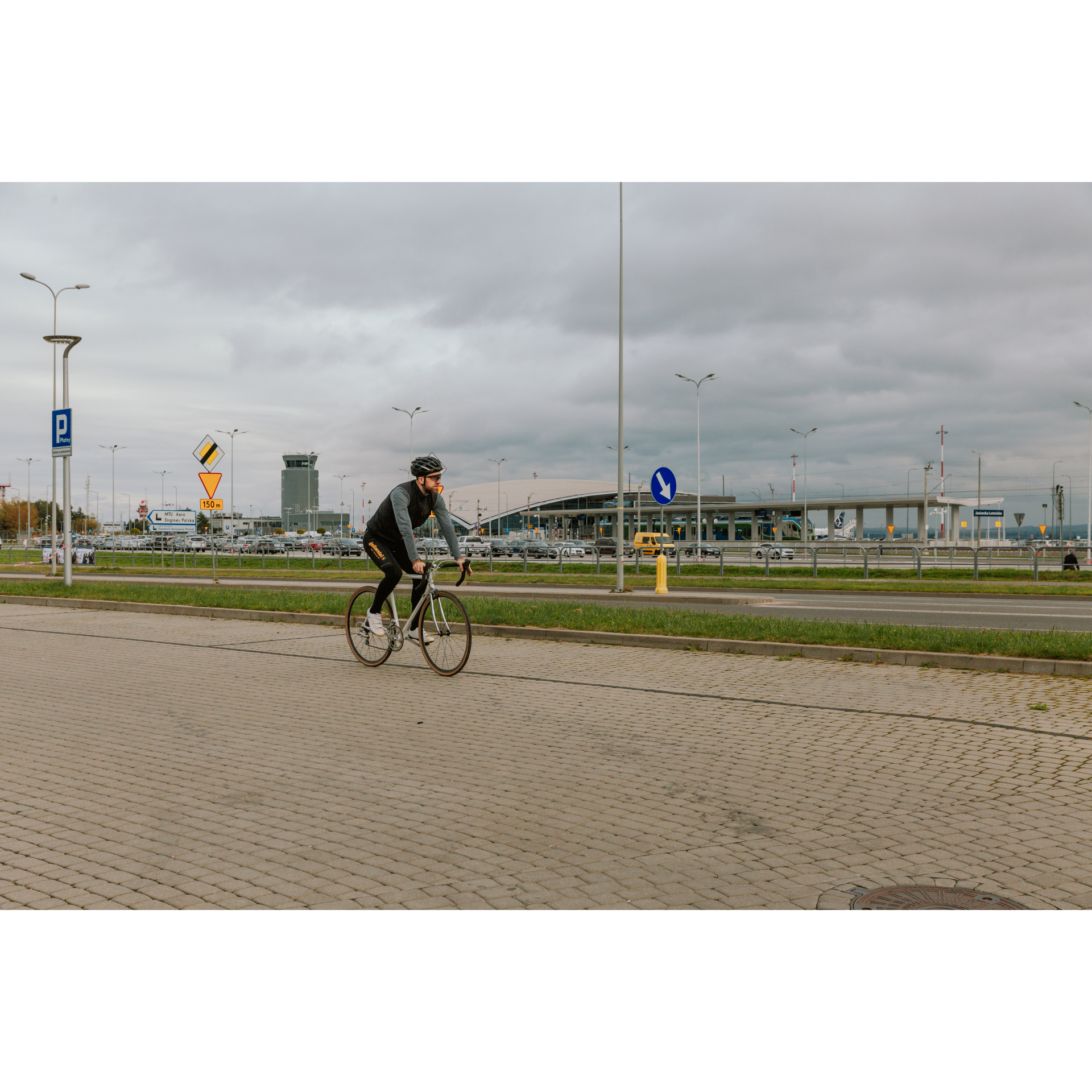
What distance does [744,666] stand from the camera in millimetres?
10094

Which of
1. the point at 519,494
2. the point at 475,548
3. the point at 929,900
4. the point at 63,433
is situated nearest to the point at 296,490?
the point at 519,494

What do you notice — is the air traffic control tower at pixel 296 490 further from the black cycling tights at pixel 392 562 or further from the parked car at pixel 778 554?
the black cycling tights at pixel 392 562

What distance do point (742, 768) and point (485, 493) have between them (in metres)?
149

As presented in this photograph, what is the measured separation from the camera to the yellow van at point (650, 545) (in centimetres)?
4903

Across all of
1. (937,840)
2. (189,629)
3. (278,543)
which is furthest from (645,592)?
(278,543)

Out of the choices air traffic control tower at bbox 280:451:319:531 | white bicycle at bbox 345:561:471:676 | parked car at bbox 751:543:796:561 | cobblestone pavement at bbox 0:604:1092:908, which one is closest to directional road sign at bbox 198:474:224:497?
cobblestone pavement at bbox 0:604:1092:908

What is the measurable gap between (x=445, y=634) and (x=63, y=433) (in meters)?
19.6

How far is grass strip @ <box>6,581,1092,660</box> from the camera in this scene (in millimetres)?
10125

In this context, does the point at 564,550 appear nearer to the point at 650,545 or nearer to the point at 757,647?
the point at 650,545

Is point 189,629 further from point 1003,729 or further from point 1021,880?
point 1021,880

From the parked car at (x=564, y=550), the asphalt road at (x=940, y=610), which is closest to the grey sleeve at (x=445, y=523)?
the asphalt road at (x=940, y=610)

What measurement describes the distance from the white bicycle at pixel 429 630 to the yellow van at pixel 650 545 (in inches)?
1113

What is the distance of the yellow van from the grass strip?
22436mm

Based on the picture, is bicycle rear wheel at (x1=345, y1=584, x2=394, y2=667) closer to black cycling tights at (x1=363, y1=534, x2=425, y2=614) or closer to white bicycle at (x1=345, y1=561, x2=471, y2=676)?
white bicycle at (x1=345, y1=561, x2=471, y2=676)
